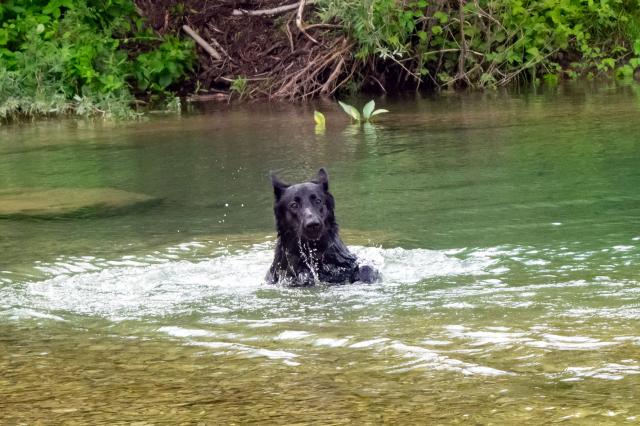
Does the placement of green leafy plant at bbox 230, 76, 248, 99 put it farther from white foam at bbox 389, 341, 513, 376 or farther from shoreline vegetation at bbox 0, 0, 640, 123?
white foam at bbox 389, 341, 513, 376

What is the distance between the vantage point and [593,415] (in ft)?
15.7

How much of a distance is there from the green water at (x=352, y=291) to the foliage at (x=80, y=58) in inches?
A: 199

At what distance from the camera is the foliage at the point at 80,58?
67.5ft

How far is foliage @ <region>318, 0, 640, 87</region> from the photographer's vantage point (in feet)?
68.8

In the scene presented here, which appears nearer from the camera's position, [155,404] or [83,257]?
[155,404]

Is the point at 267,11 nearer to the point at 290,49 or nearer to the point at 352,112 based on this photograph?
the point at 290,49

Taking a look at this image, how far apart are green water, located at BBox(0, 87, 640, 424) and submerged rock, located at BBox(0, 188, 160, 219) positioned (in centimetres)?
31

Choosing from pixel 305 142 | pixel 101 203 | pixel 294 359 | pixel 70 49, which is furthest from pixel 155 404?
pixel 70 49

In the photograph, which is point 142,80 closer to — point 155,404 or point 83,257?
point 83,257

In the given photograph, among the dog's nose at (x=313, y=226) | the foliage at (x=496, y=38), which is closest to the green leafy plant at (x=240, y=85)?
the foliage at (x=496, y=38)

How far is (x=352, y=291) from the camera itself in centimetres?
797

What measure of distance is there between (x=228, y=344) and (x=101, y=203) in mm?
6001

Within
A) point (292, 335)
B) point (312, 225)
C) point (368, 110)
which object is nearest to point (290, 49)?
point (368, 110)

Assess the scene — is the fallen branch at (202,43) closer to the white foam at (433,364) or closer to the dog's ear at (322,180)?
the dog's ear at (322,180)
